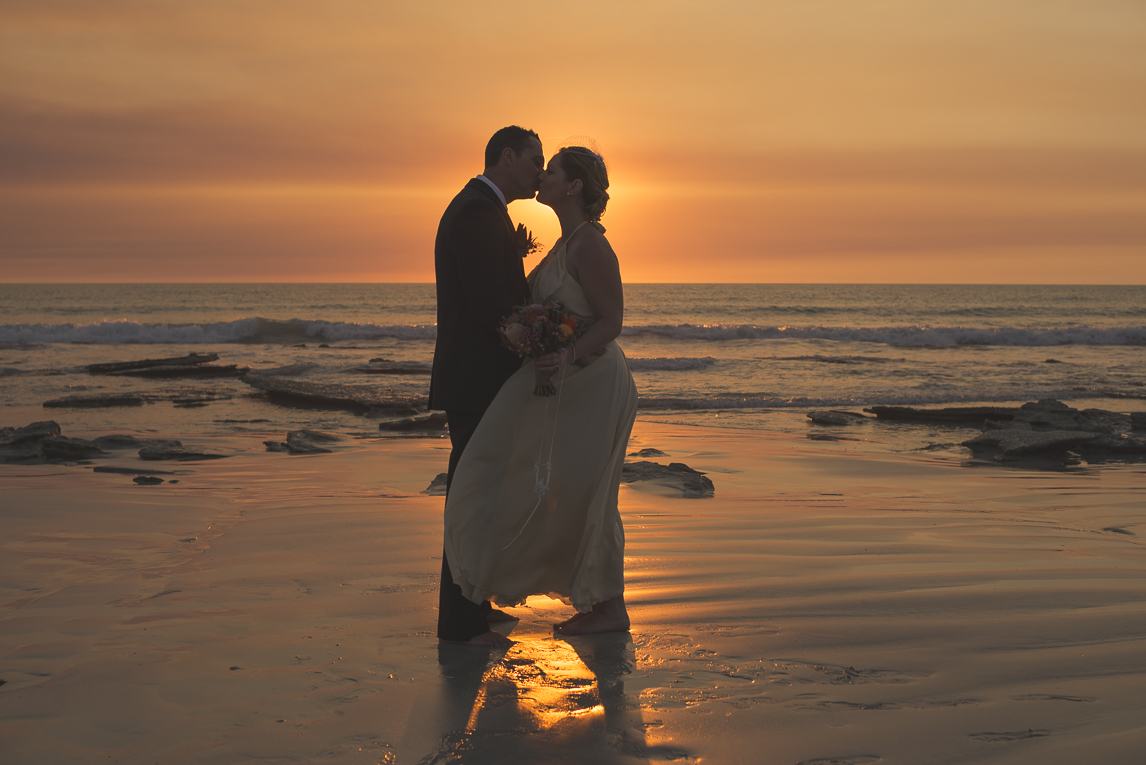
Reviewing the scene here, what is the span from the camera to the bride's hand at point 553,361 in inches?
124

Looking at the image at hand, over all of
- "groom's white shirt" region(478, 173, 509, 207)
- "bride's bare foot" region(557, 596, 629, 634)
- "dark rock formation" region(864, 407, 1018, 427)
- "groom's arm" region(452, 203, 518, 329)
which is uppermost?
"groom's white shirt" region(478, 173, 509, 207)

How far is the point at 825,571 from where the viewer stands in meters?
4.11

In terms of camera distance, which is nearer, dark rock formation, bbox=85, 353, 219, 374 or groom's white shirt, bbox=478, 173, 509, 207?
groom's white shirt, bbox=478, 173, 509, 207

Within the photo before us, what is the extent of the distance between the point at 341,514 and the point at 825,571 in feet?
10.7

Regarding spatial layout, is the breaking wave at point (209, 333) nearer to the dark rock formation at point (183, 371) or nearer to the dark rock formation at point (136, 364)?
the dark rock formation at point (136, 364)

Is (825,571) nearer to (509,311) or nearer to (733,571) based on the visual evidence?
(733,571)

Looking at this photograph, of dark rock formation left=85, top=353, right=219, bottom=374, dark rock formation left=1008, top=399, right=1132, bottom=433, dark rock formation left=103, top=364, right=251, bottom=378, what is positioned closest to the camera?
dark rock formation left=1008, top=399, right=1132, bottom=433

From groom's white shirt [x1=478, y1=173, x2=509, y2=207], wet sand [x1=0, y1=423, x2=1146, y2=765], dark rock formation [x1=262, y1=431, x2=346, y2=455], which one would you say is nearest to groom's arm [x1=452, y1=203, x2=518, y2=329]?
groom's white shirt [x1=478, y1=173, x2=509, y2=207]

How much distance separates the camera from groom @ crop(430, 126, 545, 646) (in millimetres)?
3242

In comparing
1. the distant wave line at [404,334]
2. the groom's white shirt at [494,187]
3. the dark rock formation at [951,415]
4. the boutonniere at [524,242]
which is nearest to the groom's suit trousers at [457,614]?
the boutonniere at [524,242]

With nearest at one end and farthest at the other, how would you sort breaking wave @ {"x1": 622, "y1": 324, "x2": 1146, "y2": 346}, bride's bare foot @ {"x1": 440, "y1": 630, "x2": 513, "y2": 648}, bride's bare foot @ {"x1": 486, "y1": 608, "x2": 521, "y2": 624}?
bride's bare foot @ {"x1": 440, "y1": 630, "x2": 513, "y2": 648} → bride's bare foot @ {"x1": 486, "y1": 608, "x2": 521, "y2": 624} → breaking wave @ {"x1": 622, "y1": 324, "x2": 1146, "y2": 346}

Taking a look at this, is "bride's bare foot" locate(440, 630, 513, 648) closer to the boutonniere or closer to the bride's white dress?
the bride's white dress

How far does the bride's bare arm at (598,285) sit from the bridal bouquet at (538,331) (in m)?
0.12

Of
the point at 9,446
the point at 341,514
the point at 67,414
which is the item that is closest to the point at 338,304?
the point at 67,414
